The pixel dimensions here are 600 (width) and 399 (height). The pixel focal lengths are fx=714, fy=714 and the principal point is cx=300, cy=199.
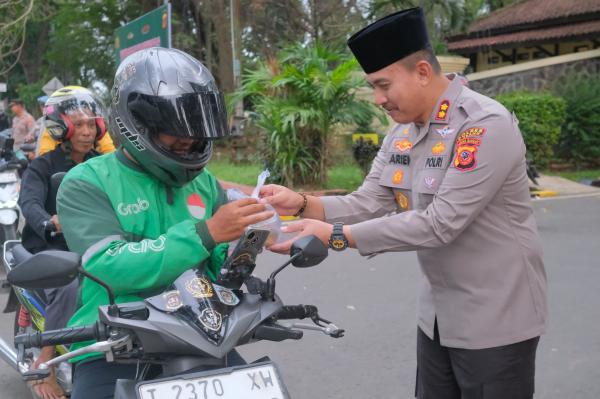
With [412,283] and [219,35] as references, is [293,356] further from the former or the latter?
[219,35]

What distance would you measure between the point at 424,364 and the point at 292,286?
3.96 meters

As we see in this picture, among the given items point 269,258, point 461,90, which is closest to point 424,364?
point 461,90

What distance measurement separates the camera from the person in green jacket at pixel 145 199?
6.74 feet

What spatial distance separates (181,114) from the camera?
83.1 inches

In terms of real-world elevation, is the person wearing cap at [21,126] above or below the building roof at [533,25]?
below

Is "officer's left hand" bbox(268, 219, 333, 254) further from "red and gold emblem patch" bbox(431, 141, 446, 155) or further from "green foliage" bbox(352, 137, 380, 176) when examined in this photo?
"green foliage" bbox(352, 137, 380, 176)

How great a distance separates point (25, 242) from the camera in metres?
4.43

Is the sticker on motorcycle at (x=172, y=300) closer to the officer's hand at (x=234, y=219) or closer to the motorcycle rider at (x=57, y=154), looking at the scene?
the officer's hand at (x=234, y=219)

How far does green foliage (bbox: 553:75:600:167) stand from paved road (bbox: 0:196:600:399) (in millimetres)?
9480

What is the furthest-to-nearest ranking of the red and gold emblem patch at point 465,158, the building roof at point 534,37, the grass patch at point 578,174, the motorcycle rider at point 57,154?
1. the building roof at point 534,37
2. the grass patch at point 578,174
3. the motorcycle rider at point 57,154
4. the red and gold emblem patch at point 465,158

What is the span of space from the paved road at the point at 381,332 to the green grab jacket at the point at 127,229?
2.32m

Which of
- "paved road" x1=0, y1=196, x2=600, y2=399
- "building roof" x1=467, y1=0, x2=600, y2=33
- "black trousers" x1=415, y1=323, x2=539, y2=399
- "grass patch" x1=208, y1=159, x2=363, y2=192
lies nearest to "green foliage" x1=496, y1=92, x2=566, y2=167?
"grass patch" x1=208, y1=159, x2=363, y2=192

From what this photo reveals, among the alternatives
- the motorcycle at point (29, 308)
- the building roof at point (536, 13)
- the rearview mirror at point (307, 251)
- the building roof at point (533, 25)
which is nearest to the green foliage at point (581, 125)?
the building roof at point (533, 25)

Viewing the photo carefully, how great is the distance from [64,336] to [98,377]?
0.31 m
